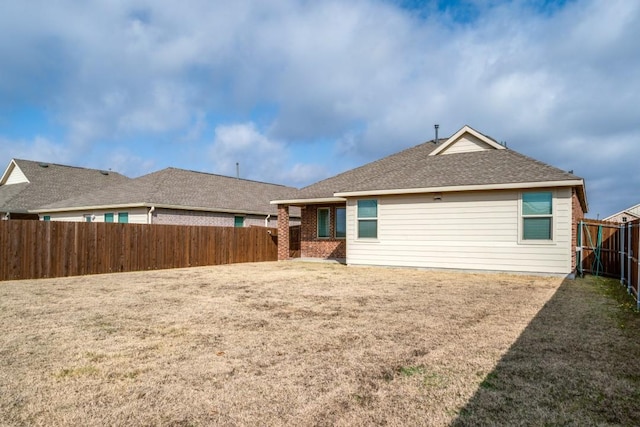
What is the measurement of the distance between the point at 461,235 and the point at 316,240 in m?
7.47

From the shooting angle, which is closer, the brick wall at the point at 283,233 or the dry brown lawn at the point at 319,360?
the dry brown lawn at the point at 319,360

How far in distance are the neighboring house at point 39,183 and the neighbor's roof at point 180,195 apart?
83.9 inches

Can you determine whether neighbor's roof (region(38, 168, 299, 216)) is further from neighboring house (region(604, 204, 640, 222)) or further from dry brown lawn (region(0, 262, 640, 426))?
neighboring house (region(604, 204, 640, 222))

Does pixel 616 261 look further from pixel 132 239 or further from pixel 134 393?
pixel 132 239

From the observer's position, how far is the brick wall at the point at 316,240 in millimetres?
18234

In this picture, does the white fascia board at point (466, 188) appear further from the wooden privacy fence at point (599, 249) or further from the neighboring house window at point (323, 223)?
the neighboring house window at point (323, 223)

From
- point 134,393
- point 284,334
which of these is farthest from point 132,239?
point 134,393

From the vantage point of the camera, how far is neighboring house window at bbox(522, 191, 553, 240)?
1192 centimetres

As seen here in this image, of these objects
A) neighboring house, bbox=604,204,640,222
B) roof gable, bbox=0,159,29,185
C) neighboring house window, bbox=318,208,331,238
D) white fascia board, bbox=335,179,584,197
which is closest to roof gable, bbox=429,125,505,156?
white fascia board, bbox=335,179,584,197

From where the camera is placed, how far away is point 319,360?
4.33 meters

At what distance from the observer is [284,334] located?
213 inches

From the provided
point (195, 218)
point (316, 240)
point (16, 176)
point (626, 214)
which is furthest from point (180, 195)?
point (626, 214)

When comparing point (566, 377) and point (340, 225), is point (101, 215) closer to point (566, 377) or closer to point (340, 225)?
point (340, 225)

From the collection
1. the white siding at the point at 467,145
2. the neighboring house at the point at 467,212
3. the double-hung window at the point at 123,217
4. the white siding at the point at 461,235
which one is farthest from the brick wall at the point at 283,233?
the white siding at the point at 467,145
